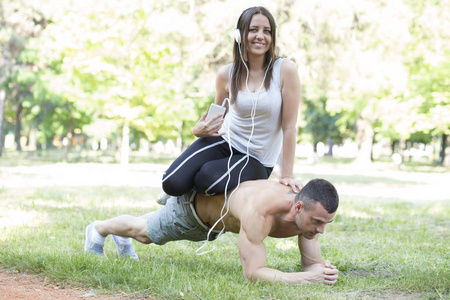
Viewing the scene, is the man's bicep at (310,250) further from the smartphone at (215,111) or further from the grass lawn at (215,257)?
the smartphone at (215,111)

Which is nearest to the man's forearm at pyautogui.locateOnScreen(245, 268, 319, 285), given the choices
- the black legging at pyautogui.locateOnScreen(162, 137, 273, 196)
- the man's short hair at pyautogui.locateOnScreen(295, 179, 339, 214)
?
the man's short hair at pyautogui.locateOnScreen(295, 179, 339, 214)

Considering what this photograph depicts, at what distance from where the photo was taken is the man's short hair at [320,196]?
12.6ft

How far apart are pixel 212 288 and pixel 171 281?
337 mm

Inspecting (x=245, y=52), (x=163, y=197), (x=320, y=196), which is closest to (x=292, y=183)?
(x=320, y=196)

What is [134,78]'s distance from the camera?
2002cm

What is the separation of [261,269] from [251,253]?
6.2 inches

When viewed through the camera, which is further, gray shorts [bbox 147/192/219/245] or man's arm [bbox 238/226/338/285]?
gray shorts [bbox 147/192/219/245]

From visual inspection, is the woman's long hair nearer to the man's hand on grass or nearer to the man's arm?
the man's arm

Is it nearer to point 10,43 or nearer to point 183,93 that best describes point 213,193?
point 183,93

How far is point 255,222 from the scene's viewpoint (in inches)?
158

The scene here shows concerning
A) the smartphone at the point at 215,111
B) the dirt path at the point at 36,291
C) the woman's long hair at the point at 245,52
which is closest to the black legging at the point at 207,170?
the smartphone at the point at 215,111

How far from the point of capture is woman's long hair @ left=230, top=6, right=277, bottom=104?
4.50m

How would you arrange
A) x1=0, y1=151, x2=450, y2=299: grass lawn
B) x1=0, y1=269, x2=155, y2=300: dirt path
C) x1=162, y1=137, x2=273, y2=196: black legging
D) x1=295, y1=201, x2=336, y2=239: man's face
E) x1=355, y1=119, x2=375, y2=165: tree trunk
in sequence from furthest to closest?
x1=355, y1=119, x2=375, y2=165: tree trunk < x1=162, y1=137, x2=273, y2=196: black legging < x1=0, y1=151, x2=450, y2=299: grass lawn < x1=295, y1=201, x2=336, y2=239: man's face < x1=0, y1=269, x2=155, y2=300: dirt path

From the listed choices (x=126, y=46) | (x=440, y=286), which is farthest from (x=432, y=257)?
(x=126, y=46)
